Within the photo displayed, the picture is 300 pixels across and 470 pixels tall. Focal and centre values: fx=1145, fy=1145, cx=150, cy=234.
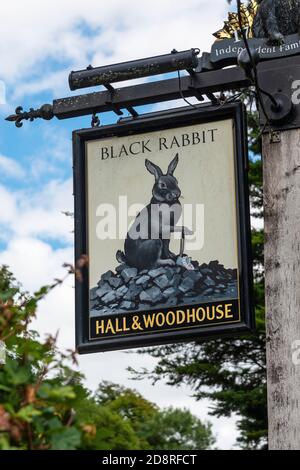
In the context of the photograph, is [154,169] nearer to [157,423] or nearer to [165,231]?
[165,231]

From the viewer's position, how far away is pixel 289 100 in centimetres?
754

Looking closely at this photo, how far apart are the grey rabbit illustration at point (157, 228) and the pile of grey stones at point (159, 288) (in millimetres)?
69

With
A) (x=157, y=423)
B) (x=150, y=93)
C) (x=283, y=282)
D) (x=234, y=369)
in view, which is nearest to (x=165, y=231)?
(x=283, y=282)

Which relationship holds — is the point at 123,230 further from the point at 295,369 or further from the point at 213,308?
the point at 295,369

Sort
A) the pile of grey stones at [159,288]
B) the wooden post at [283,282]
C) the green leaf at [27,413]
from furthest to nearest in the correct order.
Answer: the pile of grey stones at [159,288] → the wooden post at [283,282] → the green leaf at [27,413]

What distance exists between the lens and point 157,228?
7.61 meters

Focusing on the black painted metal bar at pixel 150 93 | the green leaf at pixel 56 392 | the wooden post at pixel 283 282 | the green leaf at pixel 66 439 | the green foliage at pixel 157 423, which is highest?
the green foliage at pixel 157 423

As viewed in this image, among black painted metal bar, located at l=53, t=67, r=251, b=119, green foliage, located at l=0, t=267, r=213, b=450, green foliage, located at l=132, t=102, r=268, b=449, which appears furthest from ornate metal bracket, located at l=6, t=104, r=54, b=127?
green foliage, located at l=132, t=102, r=268, b=449

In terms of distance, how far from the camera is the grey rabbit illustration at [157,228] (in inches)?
294

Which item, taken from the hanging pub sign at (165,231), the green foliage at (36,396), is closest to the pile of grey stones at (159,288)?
the hanging pub sign at (165,231)

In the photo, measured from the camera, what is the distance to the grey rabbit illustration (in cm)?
746

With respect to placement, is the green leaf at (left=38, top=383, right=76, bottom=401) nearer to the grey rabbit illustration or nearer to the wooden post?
the wooden post

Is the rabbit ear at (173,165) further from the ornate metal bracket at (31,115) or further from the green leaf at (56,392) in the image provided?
the green leaf at (56,392)

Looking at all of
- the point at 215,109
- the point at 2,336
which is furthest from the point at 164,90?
the point at 2,336
